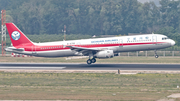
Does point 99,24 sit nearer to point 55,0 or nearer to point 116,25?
point 116,25

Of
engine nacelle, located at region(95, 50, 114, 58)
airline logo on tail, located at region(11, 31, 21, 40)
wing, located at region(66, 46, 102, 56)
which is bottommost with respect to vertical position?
engine nacelle, located at region(95, 50, 114, 58)

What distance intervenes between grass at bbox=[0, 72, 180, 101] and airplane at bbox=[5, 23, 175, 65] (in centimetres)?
1142

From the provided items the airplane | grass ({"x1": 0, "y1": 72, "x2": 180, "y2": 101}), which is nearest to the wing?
the airplane

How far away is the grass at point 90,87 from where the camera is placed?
22.6 metres

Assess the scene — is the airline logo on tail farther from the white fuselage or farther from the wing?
the wing

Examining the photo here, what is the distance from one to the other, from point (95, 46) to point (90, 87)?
69.5ft

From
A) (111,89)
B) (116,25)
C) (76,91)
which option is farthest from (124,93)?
(116,25)

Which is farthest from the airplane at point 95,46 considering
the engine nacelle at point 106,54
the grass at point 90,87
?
the grass at point 90,87

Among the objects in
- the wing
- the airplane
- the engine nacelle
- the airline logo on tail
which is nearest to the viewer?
the engine nacelle

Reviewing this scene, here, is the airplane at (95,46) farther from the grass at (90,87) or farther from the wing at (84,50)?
the grass at (90,87)

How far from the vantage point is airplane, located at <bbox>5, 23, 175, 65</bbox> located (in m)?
47.2

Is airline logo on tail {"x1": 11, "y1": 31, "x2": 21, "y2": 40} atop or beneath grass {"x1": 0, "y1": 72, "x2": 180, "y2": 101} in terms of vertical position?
atop

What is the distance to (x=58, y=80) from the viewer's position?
32.1 meters

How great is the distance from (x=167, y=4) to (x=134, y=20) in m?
17.8
